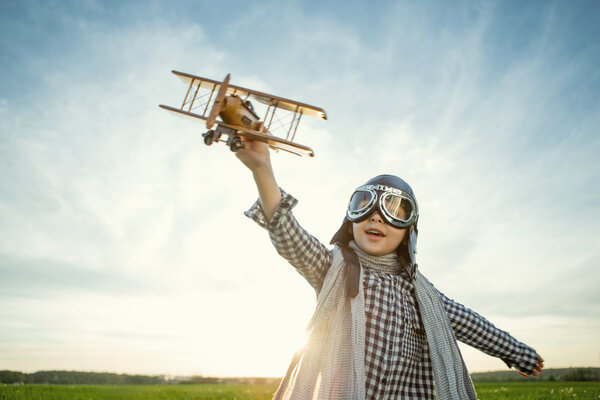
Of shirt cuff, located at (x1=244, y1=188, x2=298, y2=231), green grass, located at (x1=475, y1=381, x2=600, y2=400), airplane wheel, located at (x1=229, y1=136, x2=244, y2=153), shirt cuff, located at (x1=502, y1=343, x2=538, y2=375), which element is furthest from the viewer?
green grass, located at (x1=475, y1=381, x2=600, y2=400)

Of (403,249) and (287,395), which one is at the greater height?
(403,249)

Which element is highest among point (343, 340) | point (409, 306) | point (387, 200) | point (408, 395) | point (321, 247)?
point (387, 200)

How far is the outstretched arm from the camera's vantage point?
2338 millimetres

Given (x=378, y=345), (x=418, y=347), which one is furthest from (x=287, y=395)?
(x=418, y=347)

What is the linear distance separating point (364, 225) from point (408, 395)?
1.26 metres

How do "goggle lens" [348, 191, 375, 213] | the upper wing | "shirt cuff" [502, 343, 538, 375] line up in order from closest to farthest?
1. the upper wing
2. "goggle lens" [348, 191, 375, 213]
3. "shirt cuff" [502, 343, 538, 375]

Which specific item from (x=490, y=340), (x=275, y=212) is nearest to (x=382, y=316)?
(x=275, y=212)

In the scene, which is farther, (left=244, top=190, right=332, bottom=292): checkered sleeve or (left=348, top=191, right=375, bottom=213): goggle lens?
(left=348, top=191, right=375, bottom=213): goggle lens

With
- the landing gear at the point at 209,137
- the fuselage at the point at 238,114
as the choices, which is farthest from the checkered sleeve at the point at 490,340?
the landing gear at the point at 209,137

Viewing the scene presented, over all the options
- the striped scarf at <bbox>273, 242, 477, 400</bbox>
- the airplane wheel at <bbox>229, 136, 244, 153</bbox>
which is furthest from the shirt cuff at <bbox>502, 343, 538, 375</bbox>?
the airplane wheel at <bbox>229, 136, 244, 153</bbox>

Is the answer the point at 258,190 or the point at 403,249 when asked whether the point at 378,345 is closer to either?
the point at 403,249

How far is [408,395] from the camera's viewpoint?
2.66m

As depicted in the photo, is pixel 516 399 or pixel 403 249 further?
pixel 516 399

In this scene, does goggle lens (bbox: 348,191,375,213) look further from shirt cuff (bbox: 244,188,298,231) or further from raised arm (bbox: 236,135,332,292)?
shirt cuff (bbox: 244,188,298,231)
